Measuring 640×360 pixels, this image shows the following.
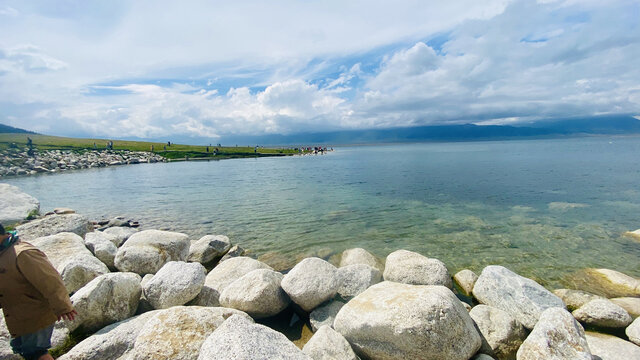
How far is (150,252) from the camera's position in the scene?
1161 cm

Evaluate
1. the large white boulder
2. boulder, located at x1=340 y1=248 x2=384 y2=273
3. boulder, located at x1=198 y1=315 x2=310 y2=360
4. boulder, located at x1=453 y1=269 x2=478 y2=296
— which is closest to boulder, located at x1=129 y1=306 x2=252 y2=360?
boulder, located at x1=198 y1=315 x2=310 y2=360

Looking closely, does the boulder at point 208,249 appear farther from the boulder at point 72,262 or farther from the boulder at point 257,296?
the boulder at point 257,296

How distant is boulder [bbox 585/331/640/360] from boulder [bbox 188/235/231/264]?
14.8 metres

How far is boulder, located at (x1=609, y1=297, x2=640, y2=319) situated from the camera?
32.5 feet

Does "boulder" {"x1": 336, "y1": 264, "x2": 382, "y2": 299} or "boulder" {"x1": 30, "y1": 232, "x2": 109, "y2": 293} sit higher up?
"boulder" {"x1": 30, "y1": 232, "x2": 109, "y2": 293}

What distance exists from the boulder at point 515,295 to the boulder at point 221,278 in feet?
28.0

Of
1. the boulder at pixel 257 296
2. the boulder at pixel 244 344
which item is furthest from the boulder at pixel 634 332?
the boulder at pixel 257 296

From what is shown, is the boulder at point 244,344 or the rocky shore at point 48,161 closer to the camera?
the boulder at point 244,344

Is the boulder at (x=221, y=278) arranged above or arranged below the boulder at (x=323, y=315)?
above

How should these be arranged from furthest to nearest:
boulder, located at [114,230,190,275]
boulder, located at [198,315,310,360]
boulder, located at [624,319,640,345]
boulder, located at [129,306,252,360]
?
boulder, located at [114,230,190,275]
boulder, located at [624,319,640,345]
boulder, located at [129,306,252,360]
boulder, located at [198,315,310,360]

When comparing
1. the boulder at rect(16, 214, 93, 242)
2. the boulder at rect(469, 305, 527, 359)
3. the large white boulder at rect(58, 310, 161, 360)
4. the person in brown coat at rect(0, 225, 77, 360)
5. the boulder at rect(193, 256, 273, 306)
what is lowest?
the boulder at rect(469, 305, 527, 359)

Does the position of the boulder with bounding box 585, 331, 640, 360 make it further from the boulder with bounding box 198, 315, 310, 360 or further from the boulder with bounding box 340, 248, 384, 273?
the boulder with bounding box 198, 315, 310, 360

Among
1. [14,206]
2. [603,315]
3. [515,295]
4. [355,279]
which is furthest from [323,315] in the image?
[14,206]

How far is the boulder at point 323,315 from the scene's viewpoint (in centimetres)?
867
